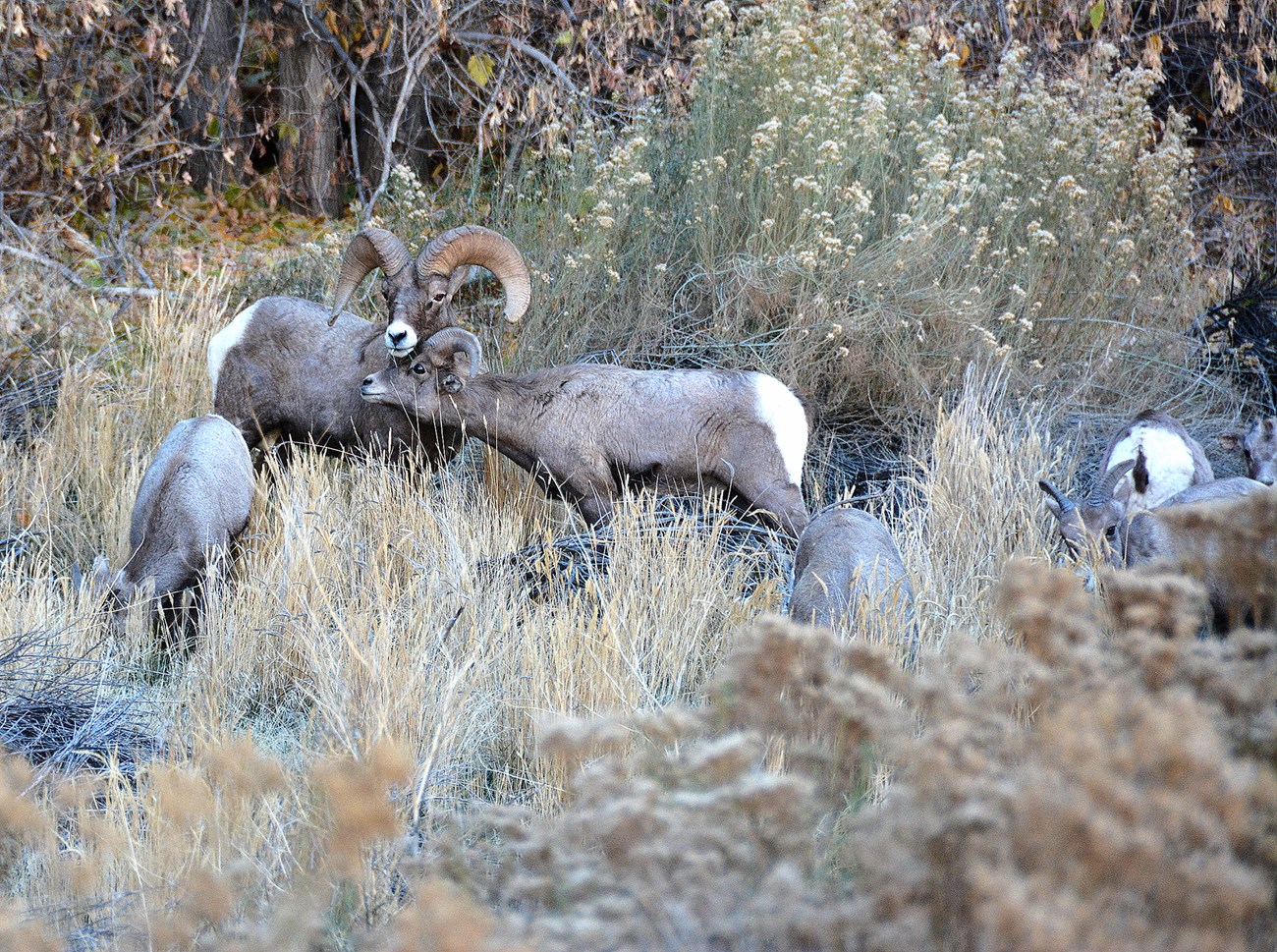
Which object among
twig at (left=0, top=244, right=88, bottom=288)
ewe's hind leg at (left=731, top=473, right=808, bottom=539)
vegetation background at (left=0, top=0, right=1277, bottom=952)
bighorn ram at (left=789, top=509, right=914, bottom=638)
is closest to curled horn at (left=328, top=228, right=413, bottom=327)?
vegetation background at (left=0, top=0, right=1277, bottom=952)

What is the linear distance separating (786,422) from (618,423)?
0.91 meters

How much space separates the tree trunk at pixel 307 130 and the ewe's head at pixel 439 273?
517 cm

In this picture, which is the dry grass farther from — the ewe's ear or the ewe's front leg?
the ewe's ear

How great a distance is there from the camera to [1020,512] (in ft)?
21.9

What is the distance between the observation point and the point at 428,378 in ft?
23.6

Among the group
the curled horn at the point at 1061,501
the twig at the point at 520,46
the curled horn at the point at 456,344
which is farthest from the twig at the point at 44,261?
the curled horn at the point at 1061,501

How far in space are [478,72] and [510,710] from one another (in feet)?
25.6

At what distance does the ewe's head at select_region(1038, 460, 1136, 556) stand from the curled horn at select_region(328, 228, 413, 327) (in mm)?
3930

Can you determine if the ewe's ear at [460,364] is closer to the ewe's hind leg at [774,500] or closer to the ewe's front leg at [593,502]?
the ewe's front leg at [593,502]

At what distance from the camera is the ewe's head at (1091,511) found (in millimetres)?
5855

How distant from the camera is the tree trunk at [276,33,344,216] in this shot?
1245 cm

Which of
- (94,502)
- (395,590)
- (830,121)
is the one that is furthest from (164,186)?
(395,590)

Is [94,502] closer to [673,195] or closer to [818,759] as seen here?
[673,195]

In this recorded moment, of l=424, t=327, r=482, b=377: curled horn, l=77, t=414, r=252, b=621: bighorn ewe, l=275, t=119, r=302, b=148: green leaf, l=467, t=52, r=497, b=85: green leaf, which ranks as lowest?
l=77, t=414, r=252, b=621: bighorn ewe
